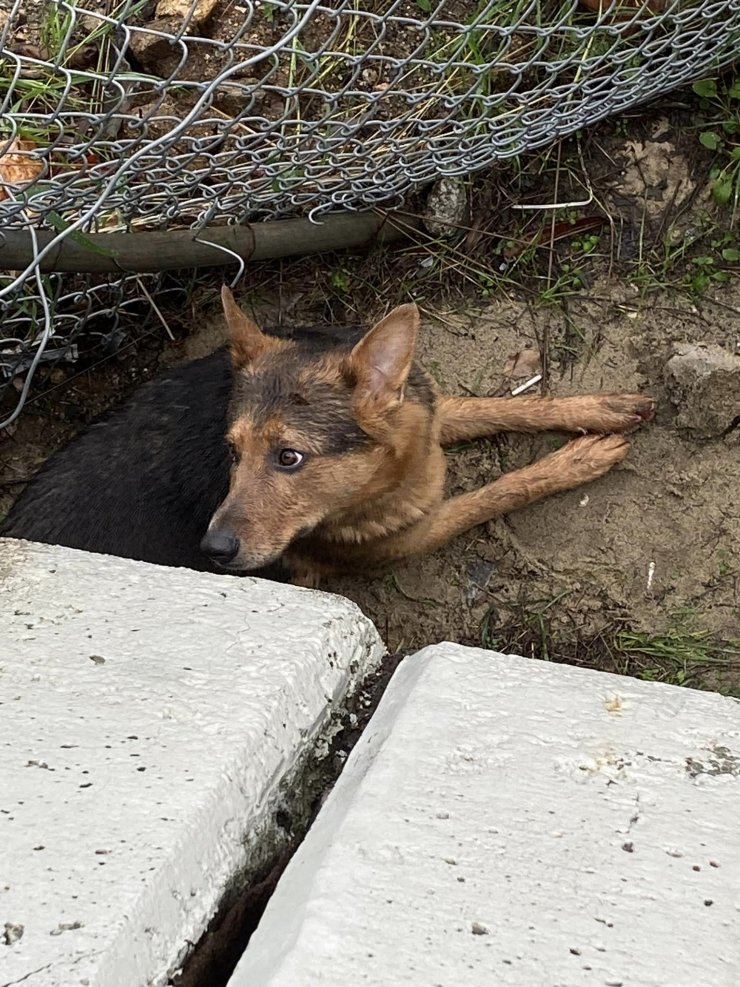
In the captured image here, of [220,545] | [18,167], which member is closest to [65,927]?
[220,545]

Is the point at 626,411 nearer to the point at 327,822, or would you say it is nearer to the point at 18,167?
the point at 327,822

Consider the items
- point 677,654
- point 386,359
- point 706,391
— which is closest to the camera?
point 386,359

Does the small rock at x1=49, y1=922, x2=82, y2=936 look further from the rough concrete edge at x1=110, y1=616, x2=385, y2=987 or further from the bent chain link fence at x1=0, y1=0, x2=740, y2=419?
the bent chain link fence at x1=0, y1=0, x2=740, y2=419

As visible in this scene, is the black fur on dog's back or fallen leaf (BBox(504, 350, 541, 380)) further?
fallen leaf (BBox(504, 350, 541, 380))

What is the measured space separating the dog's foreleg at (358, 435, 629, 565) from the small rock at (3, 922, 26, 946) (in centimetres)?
226

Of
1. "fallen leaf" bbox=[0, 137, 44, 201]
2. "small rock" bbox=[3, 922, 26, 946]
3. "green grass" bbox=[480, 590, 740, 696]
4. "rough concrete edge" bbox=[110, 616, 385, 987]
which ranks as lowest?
"green grass" bbox=[480, 590, 740, 696]

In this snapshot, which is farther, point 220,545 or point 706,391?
point 706,391

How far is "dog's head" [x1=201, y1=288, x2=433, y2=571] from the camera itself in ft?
10.2

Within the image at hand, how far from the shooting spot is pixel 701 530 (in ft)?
11.8

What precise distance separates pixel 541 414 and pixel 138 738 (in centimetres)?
237

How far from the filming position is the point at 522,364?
400 centimetres

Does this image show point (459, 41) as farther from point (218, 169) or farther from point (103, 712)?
point (103, 712)

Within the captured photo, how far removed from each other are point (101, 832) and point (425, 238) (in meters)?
2.99

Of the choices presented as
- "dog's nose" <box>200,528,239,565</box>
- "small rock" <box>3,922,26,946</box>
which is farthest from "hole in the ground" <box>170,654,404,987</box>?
"dog's nose" <box>200,528,239,565</box>
